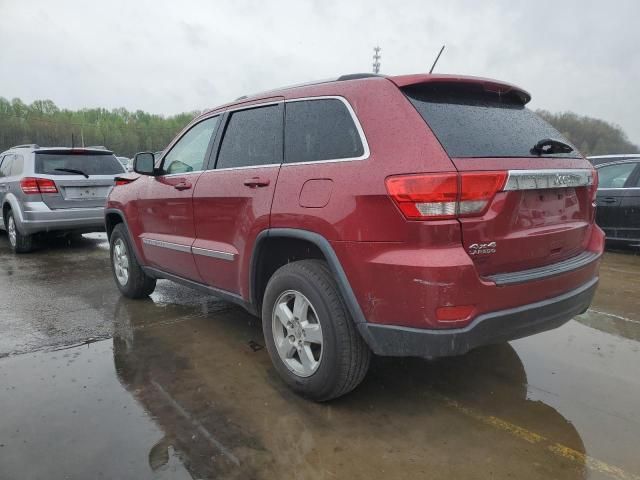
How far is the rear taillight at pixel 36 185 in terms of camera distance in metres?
7.34

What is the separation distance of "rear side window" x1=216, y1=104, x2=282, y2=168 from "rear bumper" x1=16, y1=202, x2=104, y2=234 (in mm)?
4615

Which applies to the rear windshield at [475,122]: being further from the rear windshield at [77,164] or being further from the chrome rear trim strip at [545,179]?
the rear windshield at [77,164]

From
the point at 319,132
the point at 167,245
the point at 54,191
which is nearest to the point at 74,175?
the point at 54,191

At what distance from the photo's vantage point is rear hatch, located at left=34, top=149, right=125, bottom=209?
7418 mm

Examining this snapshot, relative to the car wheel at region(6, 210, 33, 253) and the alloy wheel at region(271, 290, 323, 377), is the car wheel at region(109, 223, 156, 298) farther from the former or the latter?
the car wheel at region(6, 210, 33, 253)

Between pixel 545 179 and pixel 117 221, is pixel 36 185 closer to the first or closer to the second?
pixel 117 221

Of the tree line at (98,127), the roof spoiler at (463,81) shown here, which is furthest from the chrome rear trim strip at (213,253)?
the tree line at (98,127)

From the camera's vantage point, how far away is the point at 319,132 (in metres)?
2.97

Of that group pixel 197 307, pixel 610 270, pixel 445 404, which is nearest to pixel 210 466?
pixel 445 404

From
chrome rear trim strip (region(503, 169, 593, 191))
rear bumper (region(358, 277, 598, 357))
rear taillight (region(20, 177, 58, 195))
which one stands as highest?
chrome rear trim strip (region(503, 169, 593, 191))

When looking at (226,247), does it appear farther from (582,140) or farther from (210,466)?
(582,140)

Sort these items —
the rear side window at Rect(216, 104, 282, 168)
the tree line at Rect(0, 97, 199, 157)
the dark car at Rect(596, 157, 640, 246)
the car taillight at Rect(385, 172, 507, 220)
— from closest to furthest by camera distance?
the car taillight at Rect(385, 172, 507, 220), the rear side window at Rect(216, 104, 282, 168), the dark car at Rect(596, 157, 640, 246), the tree line at Rect(0, 97, 199, 157)

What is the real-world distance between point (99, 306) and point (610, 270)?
19.9 feet

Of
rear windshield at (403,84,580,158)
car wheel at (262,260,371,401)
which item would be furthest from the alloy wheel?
rear windshield at (403,84,580,158)
